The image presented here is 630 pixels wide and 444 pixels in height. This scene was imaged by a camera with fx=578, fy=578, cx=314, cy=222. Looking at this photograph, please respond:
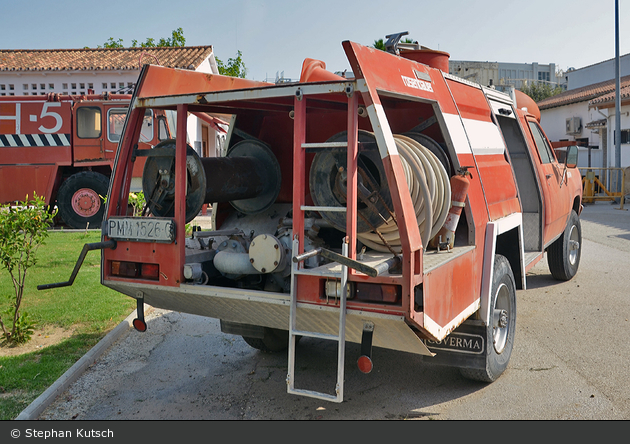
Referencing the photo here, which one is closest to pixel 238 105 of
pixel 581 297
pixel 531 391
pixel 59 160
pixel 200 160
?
pixel 200 160

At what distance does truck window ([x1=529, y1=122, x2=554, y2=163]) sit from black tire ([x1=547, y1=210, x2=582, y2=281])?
1286mm

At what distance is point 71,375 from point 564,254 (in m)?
6.47

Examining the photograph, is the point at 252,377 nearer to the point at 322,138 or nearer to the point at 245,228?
the point at 245,228

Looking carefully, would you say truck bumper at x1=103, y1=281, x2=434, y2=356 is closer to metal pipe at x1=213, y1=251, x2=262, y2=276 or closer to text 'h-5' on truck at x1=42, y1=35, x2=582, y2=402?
text 'h-5' on truck at x1=42, y1=35, x2=582, y2=402

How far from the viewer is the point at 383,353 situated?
17.7ft

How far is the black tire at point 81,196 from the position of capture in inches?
543

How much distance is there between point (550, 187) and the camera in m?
6.74

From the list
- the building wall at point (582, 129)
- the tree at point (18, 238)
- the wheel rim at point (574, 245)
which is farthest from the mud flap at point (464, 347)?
the building wall at point (582, 129)

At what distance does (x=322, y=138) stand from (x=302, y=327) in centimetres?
212

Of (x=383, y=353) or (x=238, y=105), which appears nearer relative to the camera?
(x=238, y=105)

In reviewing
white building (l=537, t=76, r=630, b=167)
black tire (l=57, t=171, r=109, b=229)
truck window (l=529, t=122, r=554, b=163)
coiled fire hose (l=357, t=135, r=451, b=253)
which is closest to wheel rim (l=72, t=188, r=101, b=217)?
black tire (l=57, t=171, r=109, b=229)

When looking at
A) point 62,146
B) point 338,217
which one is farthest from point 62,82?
point 338,217

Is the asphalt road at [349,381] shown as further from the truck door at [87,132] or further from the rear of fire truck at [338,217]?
the truck door at [87,132]

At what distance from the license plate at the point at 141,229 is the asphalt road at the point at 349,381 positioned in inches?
49.1
